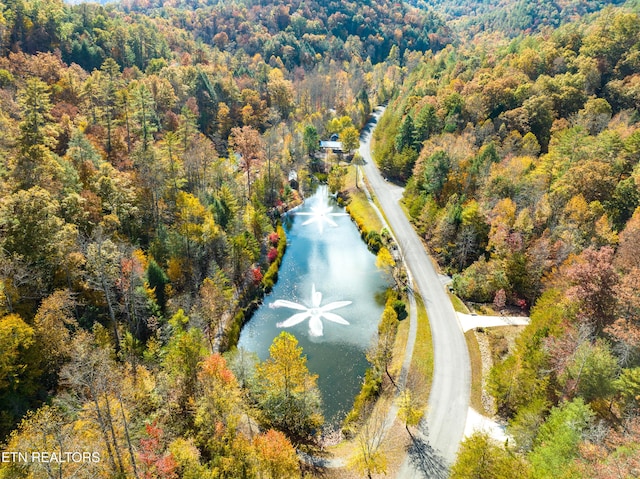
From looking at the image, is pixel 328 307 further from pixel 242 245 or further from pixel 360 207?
pixel 360 207

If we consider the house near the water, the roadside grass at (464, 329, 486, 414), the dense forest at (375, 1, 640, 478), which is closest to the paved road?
the roadside grass at (464, 329, 486, 414)

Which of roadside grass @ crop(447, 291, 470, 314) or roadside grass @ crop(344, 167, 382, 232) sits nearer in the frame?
roadside grass @ crop(447, 291, 470, 314)

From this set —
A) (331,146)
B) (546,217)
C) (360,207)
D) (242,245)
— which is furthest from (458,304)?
(331,146)

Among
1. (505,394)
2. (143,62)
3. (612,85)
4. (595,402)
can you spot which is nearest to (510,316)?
(505,394)

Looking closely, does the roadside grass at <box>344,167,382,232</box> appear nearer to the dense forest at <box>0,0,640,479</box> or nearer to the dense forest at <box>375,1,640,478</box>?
the dense forest at <box>0,0,640,479</box>

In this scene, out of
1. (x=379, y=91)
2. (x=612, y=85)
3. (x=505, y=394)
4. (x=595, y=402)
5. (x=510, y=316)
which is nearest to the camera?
(x=595, y=402)

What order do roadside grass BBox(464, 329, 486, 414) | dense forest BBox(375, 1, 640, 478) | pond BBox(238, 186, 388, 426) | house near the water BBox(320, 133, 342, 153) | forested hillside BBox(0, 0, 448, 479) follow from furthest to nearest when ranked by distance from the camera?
house near the water BBox(320, 133, 342, 153) < pond BBox(238, 186, 388, 426) < roadside grass BBox(464, 329, 486, 414) < dense forest BBox(375, 1, 640, 478) < forested hillside BBox(0, 0, 448, 479)

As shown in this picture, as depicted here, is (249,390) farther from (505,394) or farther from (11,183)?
(11,183)
